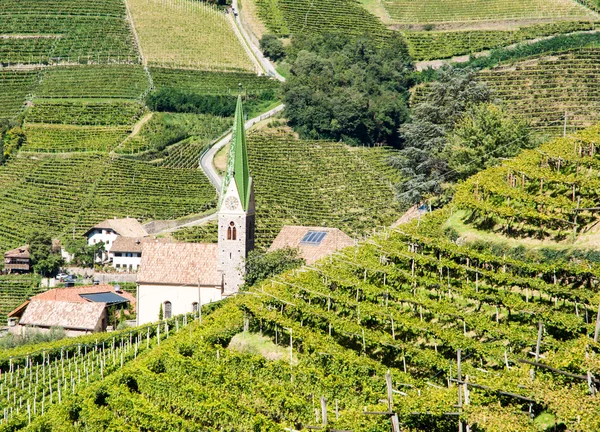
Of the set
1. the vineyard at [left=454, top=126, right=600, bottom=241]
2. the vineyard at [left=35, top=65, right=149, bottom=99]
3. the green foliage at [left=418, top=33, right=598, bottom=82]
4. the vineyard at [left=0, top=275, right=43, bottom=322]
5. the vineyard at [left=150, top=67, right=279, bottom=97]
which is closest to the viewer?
the vineyard at [left=454, top=126, right=600, bottom=241]

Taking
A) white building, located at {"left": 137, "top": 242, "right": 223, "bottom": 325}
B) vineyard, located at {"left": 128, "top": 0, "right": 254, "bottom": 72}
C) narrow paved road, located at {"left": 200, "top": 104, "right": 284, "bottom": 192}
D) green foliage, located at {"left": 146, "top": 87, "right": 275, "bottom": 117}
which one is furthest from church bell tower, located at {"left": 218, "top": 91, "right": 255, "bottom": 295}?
vineyard, located at {"left": 128, "top": 0, "right": 254, "bottom": 72}

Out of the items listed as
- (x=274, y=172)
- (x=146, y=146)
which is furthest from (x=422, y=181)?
(x=146, y=146)

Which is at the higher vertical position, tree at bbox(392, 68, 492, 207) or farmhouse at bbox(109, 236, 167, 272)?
tree at bbox(392, 68, 492, 207)

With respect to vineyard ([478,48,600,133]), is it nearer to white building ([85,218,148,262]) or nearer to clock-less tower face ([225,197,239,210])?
white building ([85,218,148,262])

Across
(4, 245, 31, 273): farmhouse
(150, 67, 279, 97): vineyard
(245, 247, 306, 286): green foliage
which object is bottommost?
(4, 245, 31, 273): farmhouse

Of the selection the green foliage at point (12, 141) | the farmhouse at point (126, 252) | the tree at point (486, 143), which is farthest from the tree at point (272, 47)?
the tree at point (486, 143)

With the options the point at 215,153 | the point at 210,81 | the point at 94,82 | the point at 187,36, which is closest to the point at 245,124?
the point at 215,153

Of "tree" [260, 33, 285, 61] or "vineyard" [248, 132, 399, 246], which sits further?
"tree" [260, 33, 285, 61]

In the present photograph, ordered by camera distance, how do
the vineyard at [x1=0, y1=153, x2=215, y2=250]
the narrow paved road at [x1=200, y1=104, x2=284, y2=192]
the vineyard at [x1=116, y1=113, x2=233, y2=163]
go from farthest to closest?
the vineyard at [x1=116, y1=113, x2=233, y2=163] → the narrow paved road at [x1=200, y1=104, x2=284, y2=192] → the vineyard at [x1=0, y1=153, x2=215, y2=250]
